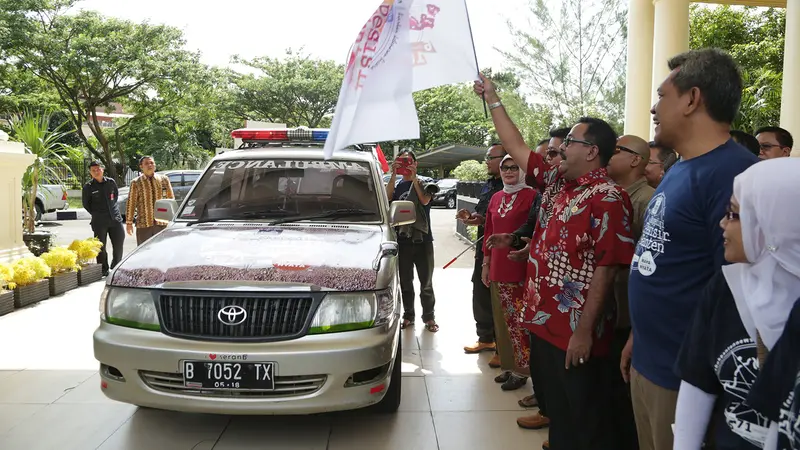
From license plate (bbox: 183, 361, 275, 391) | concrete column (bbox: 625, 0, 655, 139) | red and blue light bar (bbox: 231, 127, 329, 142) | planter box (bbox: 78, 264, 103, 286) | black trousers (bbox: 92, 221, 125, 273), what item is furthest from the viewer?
concrete column (bbox: 625, 0, 655, 139)

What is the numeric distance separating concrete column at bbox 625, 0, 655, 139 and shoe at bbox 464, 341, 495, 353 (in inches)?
264

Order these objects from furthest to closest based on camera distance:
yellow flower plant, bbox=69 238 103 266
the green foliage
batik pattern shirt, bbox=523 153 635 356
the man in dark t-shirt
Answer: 1. the green foliage
2. yellow flower plant, bbox=69 238 103 266
3. batik pattern shirt, bbox=523 153 635 356
4. the man in dark t-shirt

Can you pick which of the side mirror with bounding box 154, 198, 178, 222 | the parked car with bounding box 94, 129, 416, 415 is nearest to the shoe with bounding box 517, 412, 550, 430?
the parked car with bounding box 94, 129, 416, 415

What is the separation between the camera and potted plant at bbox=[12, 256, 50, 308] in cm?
707

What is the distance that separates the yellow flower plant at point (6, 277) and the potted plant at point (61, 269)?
0.94m

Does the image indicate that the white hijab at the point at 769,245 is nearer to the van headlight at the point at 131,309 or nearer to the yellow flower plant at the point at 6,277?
the van headlight at the point at 131,309

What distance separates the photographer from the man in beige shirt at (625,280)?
3033mm

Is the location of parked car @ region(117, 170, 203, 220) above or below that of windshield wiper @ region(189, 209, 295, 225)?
below

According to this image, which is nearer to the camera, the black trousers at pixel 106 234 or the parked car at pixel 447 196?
the black trousers at pixel 106 234

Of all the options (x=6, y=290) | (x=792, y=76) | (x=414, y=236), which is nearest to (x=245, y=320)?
(x=414, y=236)

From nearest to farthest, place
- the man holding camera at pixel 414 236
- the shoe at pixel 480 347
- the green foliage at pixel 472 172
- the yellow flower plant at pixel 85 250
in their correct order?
the shoe at pixel 480 347 → the man holding camera at pixel 414 236 → the yellow flower plant at pixel 85 250 → the green foliage at pixel 472 172

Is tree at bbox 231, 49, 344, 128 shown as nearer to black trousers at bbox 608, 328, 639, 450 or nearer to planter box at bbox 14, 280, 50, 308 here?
planter box at bbox 14, 280, 50, 308

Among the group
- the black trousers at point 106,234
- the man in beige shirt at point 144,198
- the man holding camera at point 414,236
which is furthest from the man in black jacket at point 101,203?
the man holding camera at point 414,236

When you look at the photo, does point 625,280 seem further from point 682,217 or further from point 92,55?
point 92,55
